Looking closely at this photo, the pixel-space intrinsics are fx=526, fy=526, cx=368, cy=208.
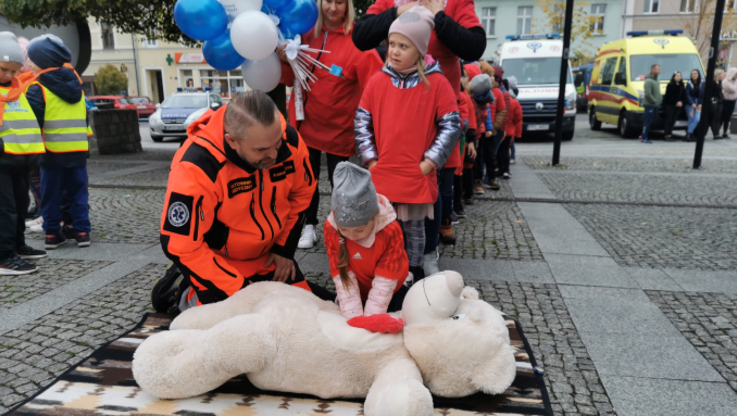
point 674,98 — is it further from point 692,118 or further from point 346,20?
point 346,20

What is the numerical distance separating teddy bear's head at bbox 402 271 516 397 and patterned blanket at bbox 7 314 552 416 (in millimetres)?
102

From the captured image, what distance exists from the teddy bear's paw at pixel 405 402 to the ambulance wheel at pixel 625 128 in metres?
15.3

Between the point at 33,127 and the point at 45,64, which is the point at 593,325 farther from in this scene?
the point at 45,64

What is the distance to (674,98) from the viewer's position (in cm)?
1384

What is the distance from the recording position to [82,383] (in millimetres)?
2348

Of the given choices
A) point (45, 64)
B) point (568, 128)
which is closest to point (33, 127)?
point (45, 64)

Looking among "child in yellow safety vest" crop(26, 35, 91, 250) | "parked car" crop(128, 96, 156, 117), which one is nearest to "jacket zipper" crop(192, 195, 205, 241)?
"child in yellow safety vest" crop(26, 35, 91, 250)

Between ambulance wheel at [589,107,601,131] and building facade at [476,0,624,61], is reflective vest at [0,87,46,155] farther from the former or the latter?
building facade at [476,0,624,61]

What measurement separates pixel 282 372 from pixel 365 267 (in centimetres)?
73

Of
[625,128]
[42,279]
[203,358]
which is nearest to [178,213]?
[203,358]

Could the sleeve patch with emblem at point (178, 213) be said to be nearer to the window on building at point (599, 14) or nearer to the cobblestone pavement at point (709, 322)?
the cobblestone pavement at point (709, 322)

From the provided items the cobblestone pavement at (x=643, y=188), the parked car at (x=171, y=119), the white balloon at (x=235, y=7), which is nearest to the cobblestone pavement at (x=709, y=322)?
the white balloon at (x=235, y=7)

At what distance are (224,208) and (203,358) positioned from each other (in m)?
0.77

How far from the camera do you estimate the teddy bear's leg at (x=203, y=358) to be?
83.5 inches
